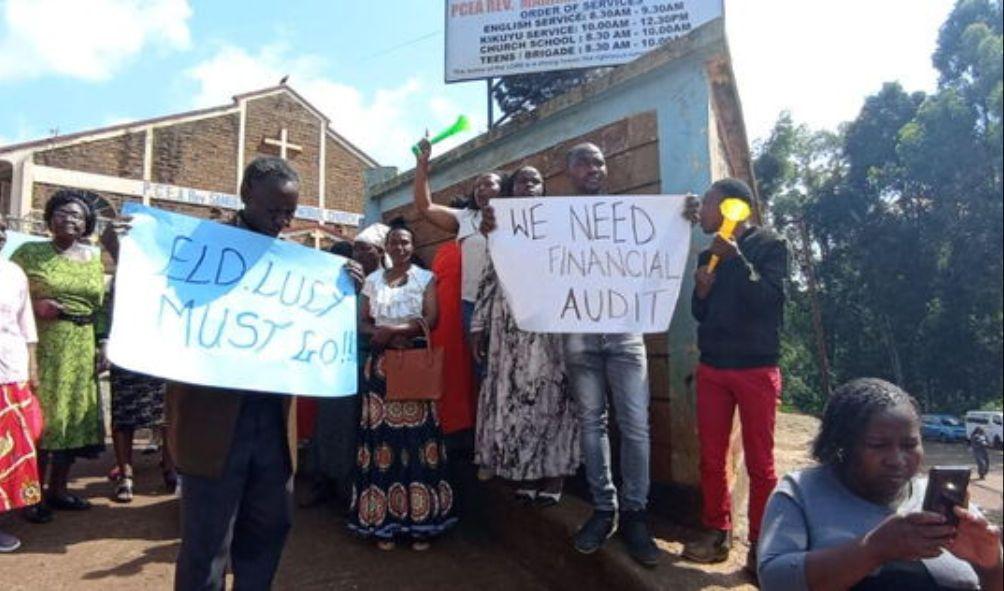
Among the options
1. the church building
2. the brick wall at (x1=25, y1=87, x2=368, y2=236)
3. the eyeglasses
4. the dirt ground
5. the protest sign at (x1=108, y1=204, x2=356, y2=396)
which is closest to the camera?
the protest sign at (x1=108, y1=204, x2=356, y2=396)

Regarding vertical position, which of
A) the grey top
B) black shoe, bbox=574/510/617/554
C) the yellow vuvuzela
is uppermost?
the yellow vuvuzela

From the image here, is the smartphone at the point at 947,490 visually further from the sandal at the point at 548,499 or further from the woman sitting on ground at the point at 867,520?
the sandal at the point at 548,499

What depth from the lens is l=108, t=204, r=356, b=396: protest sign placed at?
1.96 m

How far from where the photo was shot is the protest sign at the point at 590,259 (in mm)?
2885

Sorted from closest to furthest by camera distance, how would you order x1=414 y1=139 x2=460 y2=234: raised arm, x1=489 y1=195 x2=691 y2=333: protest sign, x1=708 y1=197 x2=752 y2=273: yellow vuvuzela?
x1=708 y1=197 x2=752 y2=273: yellow vuvuzela
x1=489 y1=195 x2=691 y2=333: protest sign
x1=414 y1=139 x2=460 y2=234: raised arm

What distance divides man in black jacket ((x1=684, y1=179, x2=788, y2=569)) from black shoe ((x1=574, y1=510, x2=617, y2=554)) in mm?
354

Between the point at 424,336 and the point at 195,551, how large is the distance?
1673 millimetres

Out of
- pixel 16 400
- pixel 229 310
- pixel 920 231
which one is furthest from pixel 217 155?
pixel 920 231

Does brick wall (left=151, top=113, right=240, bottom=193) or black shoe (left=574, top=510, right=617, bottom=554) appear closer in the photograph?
black shoe (left=574, top=510, right=617, bottom=554)

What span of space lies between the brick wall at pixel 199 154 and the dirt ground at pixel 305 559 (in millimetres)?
17912

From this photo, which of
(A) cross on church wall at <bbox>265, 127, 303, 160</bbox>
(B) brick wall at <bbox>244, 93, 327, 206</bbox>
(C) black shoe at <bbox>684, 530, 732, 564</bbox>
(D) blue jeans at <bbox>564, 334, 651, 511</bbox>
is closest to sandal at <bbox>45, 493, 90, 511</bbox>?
(D) blue jeans at <bbox>564, 334, 651, 511</bbox>

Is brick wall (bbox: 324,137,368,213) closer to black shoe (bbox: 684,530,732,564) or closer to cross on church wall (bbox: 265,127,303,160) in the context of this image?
cross on church wall (bbox: 265,127,303,160)

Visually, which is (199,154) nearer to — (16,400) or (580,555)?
(16,400)

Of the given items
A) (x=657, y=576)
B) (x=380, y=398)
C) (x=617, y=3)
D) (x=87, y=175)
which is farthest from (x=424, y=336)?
(x=87, y=175)
